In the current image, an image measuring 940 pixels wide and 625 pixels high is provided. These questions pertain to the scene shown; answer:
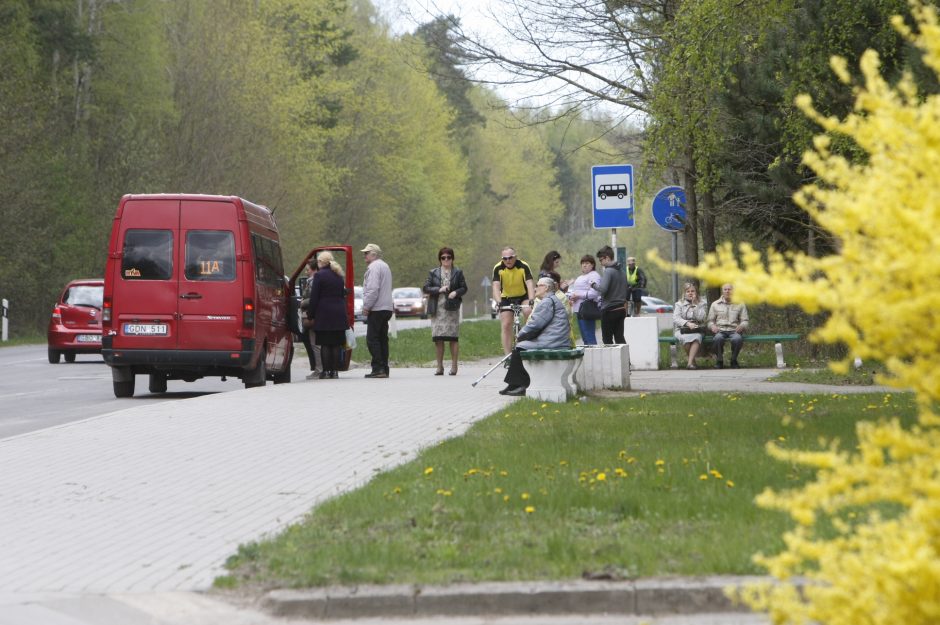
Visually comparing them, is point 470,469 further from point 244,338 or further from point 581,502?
point 244,338

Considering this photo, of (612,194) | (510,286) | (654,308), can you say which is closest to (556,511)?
(612,194)

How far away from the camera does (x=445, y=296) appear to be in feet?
70.5

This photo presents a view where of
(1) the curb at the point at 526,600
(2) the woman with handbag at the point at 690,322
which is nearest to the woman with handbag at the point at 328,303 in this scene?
(2) the woman with handbag at the point at 690,322

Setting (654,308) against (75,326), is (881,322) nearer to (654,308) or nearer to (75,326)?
(75,326)

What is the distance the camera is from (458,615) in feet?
20.4

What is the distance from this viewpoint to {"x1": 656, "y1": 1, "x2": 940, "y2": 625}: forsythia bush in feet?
11.6

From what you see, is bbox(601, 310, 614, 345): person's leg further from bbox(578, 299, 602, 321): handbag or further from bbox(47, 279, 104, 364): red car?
bbox(47, 279, 104, 364): red car

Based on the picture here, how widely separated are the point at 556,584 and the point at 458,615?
0.45 metres

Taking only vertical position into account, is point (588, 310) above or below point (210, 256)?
below

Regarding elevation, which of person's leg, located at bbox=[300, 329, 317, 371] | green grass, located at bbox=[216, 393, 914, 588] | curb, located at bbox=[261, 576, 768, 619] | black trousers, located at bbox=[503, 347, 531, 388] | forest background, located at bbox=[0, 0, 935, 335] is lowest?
curb, located at bbox=[261, 576, 768, 619]

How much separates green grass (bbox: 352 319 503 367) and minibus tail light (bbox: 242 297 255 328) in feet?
28.6

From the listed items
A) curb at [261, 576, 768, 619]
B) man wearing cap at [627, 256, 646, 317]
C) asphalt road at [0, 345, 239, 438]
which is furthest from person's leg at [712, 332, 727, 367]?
curb at [261, 576, 768, 619]

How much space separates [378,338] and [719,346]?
5375 millimetres

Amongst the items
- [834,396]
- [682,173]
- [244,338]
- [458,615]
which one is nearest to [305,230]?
[682,173]
